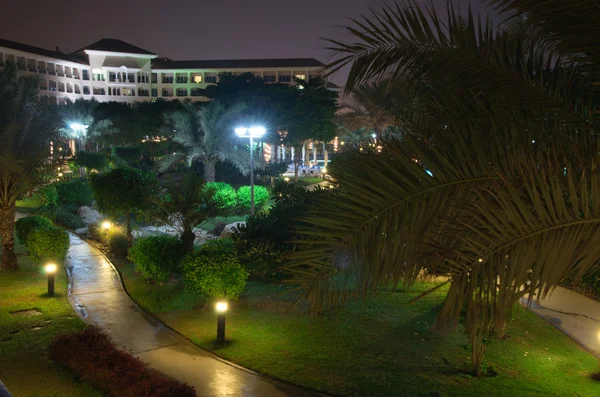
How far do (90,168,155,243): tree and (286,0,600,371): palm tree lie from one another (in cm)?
1321

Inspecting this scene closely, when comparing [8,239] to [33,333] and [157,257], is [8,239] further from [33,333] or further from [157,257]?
[33,333]

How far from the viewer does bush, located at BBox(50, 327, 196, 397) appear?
657 cm

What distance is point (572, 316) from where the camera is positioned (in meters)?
10.6

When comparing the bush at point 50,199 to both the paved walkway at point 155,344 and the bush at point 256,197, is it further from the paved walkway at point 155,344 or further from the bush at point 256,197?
the paved walkway at point 155,344

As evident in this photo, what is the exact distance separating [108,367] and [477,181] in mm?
6270

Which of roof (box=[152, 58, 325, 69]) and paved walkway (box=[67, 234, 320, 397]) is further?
roof (box=[152, 58, 325, 69])

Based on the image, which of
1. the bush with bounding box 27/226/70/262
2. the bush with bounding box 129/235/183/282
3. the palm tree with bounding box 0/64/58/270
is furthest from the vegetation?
the bush with bounding box 27/226/70/262

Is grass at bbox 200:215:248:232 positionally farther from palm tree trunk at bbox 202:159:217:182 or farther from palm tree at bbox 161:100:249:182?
palm tree trunk at bbox 202:159:217:182

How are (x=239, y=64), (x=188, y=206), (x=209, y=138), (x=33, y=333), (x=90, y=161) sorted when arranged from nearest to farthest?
1. (x=33, y=333)
2. (x=188, y=206)
3. (x=209, y=138)
4. (x=90, y=161)
5. (x=239, y=64)

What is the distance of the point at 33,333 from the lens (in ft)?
30.9


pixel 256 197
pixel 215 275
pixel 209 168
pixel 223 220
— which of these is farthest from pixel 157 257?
pixel 209 168

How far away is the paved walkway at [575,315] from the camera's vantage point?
937 centimetres

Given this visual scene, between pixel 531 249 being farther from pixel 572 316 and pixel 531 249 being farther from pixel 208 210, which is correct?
pixel 208 210

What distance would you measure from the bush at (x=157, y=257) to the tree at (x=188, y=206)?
0.63 meters
